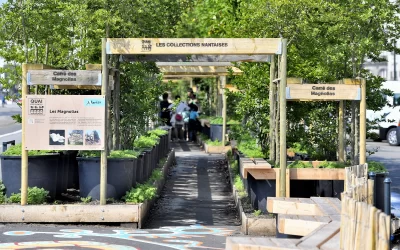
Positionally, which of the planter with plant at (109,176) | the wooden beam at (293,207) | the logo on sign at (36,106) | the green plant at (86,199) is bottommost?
the green plant at (86,199)

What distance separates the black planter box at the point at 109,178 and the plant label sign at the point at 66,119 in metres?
0.43

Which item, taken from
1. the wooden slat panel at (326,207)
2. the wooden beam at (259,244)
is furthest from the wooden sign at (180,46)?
the wooden beam at (259,244)

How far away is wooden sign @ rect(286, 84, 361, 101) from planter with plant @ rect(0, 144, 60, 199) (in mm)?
3440

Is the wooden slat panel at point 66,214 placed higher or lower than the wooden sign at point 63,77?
lower

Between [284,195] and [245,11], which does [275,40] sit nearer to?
[284,195]

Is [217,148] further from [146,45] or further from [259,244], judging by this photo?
[259,244]

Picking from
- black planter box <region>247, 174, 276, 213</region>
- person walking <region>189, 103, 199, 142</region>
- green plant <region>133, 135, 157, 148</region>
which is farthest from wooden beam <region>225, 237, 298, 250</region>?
person walking <region>189, 103, 199, 142</region>

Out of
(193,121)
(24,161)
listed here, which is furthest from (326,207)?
(193,121)

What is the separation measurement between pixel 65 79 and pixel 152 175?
418 cm

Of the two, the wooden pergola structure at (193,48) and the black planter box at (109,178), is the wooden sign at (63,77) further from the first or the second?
the black planter box at (109,178)

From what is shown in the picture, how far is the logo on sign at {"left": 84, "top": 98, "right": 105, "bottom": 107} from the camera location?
12.2m

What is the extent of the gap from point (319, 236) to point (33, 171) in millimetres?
6062

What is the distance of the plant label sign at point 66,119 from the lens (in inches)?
479

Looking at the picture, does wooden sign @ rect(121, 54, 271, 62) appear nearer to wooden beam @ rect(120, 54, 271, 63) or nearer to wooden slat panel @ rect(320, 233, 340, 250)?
wooden beam @ rect(120, 54, 271, 63)
